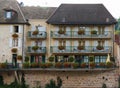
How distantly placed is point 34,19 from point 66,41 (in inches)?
237

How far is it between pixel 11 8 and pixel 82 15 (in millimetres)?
10878

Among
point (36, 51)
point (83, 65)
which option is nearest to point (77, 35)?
point (83, 65)

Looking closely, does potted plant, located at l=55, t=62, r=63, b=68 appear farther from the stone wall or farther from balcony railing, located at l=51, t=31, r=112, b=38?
balcony railing, located at l=51, t=31, r=112, b=38

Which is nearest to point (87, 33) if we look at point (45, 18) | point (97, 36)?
point (97, 36)

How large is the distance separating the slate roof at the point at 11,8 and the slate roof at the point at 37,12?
4.08 feet

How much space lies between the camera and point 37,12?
245ft

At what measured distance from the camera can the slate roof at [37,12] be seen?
73750mm

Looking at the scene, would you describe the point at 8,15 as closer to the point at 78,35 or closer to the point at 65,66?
the point at 78,35

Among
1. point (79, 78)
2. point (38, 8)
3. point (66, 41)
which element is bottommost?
point (79, 78)

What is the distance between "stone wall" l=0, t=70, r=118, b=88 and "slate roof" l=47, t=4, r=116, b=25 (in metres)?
8.18

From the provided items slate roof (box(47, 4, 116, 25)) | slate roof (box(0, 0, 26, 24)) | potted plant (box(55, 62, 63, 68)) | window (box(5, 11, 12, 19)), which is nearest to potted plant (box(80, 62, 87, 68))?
potted plant (box(55, 62, 63, 68))

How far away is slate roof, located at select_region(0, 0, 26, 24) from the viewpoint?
7193 cm

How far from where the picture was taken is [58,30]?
7181 centimetres

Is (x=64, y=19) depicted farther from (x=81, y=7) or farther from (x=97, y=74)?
(x=97, y=74)
